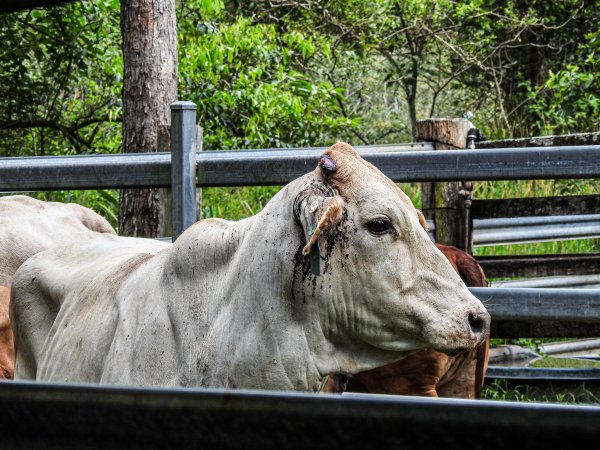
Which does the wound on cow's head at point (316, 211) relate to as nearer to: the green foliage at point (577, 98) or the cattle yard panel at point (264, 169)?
the cattle yard panel at point (264, 169)

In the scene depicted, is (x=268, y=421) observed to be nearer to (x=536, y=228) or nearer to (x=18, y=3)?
(x=18, y=3)

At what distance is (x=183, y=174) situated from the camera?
4.18 metres

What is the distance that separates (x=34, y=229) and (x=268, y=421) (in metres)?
4.46

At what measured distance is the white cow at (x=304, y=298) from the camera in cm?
302

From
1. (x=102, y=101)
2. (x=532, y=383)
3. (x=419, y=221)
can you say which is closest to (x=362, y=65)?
(x=102, y=101)

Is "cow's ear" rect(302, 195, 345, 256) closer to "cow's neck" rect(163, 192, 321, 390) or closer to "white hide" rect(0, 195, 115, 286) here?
"cow's neck" rect(163, 192, 321, 390)

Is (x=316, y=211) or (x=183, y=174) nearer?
(x=316, y=211)

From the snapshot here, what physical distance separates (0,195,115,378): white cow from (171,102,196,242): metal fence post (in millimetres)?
805

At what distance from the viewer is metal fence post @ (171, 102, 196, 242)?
416 centimetres

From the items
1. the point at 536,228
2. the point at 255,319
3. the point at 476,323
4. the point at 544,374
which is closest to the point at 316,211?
the point at 255,319

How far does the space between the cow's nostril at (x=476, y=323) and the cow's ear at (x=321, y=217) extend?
0.51 metres

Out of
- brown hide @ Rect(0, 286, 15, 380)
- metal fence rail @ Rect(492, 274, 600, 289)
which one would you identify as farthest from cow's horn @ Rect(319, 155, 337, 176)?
metal fence rail @ Rect(492, 274, 600, 289)

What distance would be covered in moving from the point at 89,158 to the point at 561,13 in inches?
432

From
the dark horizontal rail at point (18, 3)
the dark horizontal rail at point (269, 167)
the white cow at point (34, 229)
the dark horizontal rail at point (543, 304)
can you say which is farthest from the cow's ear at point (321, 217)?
the white cow at point (34, 229)
